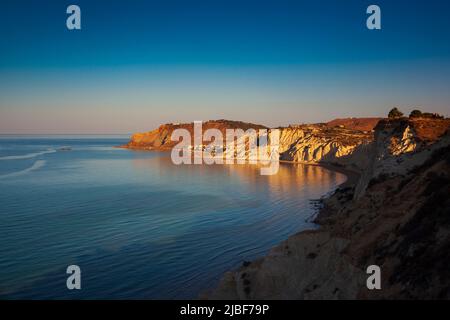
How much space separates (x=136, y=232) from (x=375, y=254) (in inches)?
866

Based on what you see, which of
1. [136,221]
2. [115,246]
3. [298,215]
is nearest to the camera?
[115,246]

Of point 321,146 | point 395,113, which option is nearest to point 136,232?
point 395,113

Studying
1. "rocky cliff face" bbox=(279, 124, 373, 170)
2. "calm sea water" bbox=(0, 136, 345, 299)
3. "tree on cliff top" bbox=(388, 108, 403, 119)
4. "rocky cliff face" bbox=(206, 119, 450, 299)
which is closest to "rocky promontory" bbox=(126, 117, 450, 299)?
"rocky cliff face" bbox=(206, 119, 450, 299)

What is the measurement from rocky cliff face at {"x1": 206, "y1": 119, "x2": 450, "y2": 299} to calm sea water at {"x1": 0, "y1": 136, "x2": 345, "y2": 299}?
3857 mm

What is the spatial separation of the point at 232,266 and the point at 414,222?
40.0 feet

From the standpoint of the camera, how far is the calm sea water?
70.4ft

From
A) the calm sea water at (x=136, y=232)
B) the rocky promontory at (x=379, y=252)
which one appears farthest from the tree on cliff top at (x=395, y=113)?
the rocky promontory at (x=379, y=252)

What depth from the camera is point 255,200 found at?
48.9 meters

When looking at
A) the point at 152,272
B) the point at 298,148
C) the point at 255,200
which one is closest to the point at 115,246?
the point at 152,272

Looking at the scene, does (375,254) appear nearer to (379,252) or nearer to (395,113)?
(379,252)

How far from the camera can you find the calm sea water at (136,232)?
70.4ft

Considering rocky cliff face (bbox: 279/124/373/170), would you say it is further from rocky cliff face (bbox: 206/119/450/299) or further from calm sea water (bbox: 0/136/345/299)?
rocky cliff face (bbox: 206/119/450/299)

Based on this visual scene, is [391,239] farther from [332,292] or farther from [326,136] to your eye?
[326,136]
